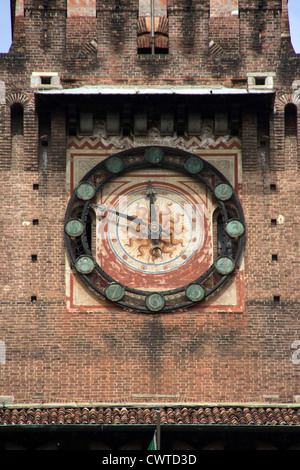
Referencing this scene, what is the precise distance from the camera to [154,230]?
45125mm

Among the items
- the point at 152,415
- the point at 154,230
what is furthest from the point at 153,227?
the point at 152,415

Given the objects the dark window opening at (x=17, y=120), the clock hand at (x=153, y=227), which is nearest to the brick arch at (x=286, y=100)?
the clock hand at (x=153, y=227)

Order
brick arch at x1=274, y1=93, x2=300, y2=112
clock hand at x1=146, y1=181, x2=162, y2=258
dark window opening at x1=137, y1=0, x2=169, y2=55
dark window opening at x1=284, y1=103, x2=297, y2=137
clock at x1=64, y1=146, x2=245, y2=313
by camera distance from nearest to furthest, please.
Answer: clock at x1=64, y1=146, x2=245, y2=313 < clock hand at x1=146, y1=181, x2=162, y2=258 < brick arch at x1=274, y1=93, x2=300, y2=112 < dark window opening at x1=284, y1=103, x2=297, y2=137 < dark window opening at x1=137, y1=0, x2=169, y2=55

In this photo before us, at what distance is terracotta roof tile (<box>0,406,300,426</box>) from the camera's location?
138ft

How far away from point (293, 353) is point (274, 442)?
3.10 meters

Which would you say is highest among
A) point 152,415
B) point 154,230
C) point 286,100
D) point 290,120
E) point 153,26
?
point 153,26

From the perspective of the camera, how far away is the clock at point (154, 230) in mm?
44656

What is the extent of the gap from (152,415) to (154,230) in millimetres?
5381

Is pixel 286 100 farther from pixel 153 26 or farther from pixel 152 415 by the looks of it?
pixel 152 415

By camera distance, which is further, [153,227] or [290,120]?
[290,120]

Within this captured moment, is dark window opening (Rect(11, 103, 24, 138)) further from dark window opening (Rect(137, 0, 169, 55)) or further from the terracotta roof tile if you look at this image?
the terracotta roof tile

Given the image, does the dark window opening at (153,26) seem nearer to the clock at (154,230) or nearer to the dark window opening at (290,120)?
the clock at (154,230)

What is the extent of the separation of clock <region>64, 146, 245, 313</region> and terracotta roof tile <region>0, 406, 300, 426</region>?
9.88ft

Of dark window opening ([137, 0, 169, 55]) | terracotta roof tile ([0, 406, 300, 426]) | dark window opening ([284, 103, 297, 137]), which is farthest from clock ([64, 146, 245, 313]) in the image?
dark window opening ([137, 0, 169, 55])
